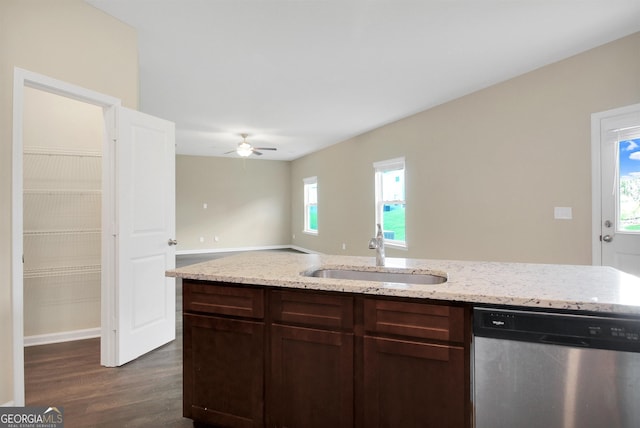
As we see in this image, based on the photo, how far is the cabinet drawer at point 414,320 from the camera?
1423 millimetres

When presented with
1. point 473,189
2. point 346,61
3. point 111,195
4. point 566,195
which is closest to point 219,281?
point 111,195

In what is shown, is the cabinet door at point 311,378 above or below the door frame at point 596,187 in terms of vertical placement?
below

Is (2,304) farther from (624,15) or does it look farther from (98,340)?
(624,15)

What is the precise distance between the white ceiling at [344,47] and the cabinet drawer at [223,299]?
1.96 meters

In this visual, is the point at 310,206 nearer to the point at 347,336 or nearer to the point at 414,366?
the point at 347,336

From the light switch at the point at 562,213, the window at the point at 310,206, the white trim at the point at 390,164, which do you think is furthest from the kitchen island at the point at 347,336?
the window at the point at 310,206

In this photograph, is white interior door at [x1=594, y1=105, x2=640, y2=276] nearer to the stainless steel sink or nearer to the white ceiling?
the white ceiling

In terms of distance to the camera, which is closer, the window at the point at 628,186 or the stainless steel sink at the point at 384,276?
the stainless steel sink at the point at 384,276

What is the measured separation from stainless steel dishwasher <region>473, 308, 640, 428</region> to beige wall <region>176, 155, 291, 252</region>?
28.4ft

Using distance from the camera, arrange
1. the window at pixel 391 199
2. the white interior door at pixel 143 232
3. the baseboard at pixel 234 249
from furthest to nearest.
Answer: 1. the baseboard at pixel 234 249
2. the window at pixel 391 199
3. the white interior door at pixel 143 232

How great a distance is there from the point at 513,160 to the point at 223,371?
11.9ft

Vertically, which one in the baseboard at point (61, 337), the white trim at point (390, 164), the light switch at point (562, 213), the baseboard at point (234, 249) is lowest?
the baseboard at point (61, 337)

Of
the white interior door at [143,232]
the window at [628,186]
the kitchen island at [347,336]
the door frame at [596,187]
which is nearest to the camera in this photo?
the kitchen island at [347,336]

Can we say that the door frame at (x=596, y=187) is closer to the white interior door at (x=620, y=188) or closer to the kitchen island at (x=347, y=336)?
the white interior door at (x=620, y=188)
